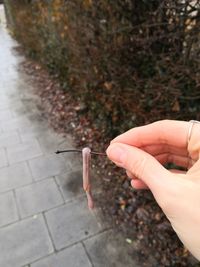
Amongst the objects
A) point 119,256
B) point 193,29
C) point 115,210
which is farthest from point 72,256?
point 193,29

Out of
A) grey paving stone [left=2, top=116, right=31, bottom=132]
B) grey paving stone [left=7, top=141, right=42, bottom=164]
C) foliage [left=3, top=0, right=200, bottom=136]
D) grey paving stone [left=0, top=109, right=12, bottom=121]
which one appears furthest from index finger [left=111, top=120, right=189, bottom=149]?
grey paving stone [left=0, top=109, right=12, bottom=121]

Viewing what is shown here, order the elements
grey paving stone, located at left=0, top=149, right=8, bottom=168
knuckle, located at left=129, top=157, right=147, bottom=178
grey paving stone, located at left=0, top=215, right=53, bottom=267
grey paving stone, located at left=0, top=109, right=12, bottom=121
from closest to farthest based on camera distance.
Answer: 1. knuckle, located at left=129, top=157, right=147, bottom=178
2. grey paving stone, located at left=0, top=215, right=53, bottom=267
3. grey paving stone, located at left=0, top=149, right=8, bottom=168
4. grey paving stone, located at left=0, top=109, right=12, bottom=121

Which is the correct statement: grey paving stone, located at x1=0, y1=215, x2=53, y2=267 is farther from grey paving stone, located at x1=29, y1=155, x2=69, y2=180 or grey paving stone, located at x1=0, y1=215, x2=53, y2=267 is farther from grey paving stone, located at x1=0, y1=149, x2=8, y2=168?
grey paving stone, located at x1=0, y1=149, x2=8, y2=168

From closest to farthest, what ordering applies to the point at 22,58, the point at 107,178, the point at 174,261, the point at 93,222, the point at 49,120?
the point at 174,261 < the point at 93,222 < the point at 107,178 < the point at 49,120 < the point at 22,58

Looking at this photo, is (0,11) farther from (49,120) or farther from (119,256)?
(119,256)

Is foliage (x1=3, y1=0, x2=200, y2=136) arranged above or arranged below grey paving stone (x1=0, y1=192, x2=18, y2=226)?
above

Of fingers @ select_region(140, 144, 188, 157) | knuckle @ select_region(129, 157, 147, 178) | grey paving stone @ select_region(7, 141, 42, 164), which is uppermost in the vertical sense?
knuckle @ select_region(129, 157, 147, 178)

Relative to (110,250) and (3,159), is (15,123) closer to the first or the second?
(3,159)

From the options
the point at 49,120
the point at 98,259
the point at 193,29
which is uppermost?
the point at 193,29
